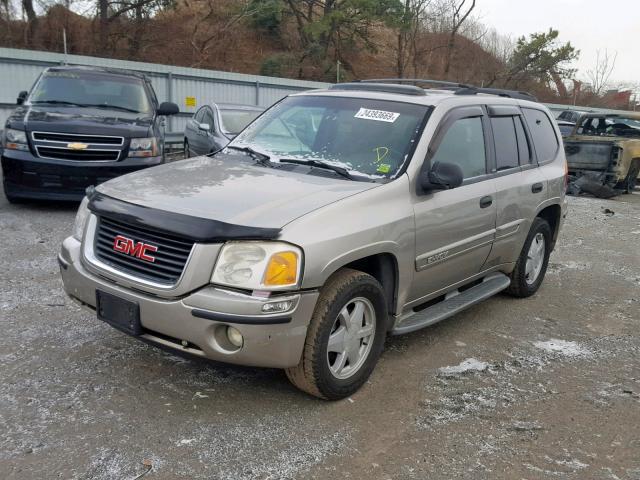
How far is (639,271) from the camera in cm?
704

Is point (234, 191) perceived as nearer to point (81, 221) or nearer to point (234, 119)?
point (81, 221)

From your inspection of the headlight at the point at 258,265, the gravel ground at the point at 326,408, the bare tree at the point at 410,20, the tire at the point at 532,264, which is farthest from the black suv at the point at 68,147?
the bare tree at the point at 410,20

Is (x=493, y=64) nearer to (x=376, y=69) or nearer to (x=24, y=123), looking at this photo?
(x=376, y=69)

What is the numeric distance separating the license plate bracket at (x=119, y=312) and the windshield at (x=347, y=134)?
151cm

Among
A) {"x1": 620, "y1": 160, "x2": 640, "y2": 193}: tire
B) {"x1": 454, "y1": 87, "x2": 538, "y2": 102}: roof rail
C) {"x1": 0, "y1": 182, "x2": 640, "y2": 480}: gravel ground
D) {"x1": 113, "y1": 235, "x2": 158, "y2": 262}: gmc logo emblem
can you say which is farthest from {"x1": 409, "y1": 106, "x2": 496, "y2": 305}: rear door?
{"x1": 620, "y1": 160, "x2": 640, "y2": 193}: tire

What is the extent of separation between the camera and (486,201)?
14.8 feet

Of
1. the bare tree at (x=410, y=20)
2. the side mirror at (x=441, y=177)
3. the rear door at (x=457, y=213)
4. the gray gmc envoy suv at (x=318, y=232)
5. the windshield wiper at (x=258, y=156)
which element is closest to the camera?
the gray gmc envoy suv at (x=318, y=232)

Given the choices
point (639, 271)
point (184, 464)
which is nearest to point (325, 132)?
point (184, 464)

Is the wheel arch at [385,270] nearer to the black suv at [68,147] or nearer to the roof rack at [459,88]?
the roof rack at [459,88]

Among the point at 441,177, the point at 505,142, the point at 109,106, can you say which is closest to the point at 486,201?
the point at 505,142

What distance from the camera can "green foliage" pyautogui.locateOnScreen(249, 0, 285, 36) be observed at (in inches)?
1294

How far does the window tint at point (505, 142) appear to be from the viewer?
4.84 meters

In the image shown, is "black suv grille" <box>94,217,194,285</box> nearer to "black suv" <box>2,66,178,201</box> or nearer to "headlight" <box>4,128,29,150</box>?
"black suv" <box>2,66,178,201</box>

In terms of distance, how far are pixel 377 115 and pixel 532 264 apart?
7.97 feet
